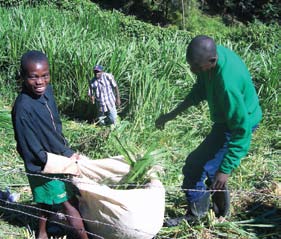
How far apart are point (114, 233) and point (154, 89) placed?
2.52 m

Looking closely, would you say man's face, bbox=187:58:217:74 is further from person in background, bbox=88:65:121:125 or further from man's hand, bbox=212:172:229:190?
person in background, bbox=88:65:121:125

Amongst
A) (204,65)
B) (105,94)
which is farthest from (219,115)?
(105,94)

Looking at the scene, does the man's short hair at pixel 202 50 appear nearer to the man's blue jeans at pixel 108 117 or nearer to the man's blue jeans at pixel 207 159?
the man's blue jeans at pixel 207 159

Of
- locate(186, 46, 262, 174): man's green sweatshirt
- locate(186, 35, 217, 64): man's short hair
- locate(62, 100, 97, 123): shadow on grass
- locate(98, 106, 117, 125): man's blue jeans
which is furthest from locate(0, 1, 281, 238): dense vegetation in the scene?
locate(186, 35, 217, 64): man's short hair

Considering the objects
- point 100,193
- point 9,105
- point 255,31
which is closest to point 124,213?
point 100,193

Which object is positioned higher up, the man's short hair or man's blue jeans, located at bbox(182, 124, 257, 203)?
the man's short hair

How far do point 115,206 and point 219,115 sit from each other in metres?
0.80

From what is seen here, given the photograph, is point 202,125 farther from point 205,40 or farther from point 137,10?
point 137,10

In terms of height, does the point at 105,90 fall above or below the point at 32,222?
above

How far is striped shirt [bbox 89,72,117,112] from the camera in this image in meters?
5.29

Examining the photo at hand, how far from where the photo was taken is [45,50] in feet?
18.9

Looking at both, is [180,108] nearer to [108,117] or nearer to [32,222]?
[32,222]

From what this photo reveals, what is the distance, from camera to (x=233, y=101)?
2.52 metres

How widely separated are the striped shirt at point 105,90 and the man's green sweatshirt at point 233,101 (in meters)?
2.64
